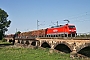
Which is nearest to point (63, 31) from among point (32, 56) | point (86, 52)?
point (86, 52)

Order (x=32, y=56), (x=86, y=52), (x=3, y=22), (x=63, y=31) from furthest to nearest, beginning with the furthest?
1. (x=3, y=22)
2. (x=63, y=31)
3. (x=86, y=52)
4. (x=32, y=56)

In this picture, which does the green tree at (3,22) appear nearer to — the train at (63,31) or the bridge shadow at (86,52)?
the train at (63,31)

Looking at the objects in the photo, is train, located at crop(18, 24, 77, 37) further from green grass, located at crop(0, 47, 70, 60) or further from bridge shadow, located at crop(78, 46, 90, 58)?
green grass, located at crop(0, 47, 70, 60)

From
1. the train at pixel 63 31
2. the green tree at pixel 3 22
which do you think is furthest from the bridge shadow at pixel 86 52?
the green tree at pixel 3 22

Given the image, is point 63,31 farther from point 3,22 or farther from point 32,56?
point 3,22

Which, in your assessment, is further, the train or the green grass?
Answer: the train

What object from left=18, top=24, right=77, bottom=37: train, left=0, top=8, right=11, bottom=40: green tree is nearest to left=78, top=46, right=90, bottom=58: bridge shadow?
left=18, top=24, right=77, bottom=37: train

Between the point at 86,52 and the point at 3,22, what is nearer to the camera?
the point at 86,52

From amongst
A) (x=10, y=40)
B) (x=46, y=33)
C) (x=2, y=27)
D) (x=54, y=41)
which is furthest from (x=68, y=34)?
(x=10, y=40)

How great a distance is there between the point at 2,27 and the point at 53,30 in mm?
37923

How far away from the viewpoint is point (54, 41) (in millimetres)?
52875

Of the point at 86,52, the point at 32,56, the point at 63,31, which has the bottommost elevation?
the point at 32,56

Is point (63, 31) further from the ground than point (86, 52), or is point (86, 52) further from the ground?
point (63, 31)

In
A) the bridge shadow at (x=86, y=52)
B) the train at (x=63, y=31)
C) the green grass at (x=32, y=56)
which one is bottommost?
the green grass at (x=32, y=56)
